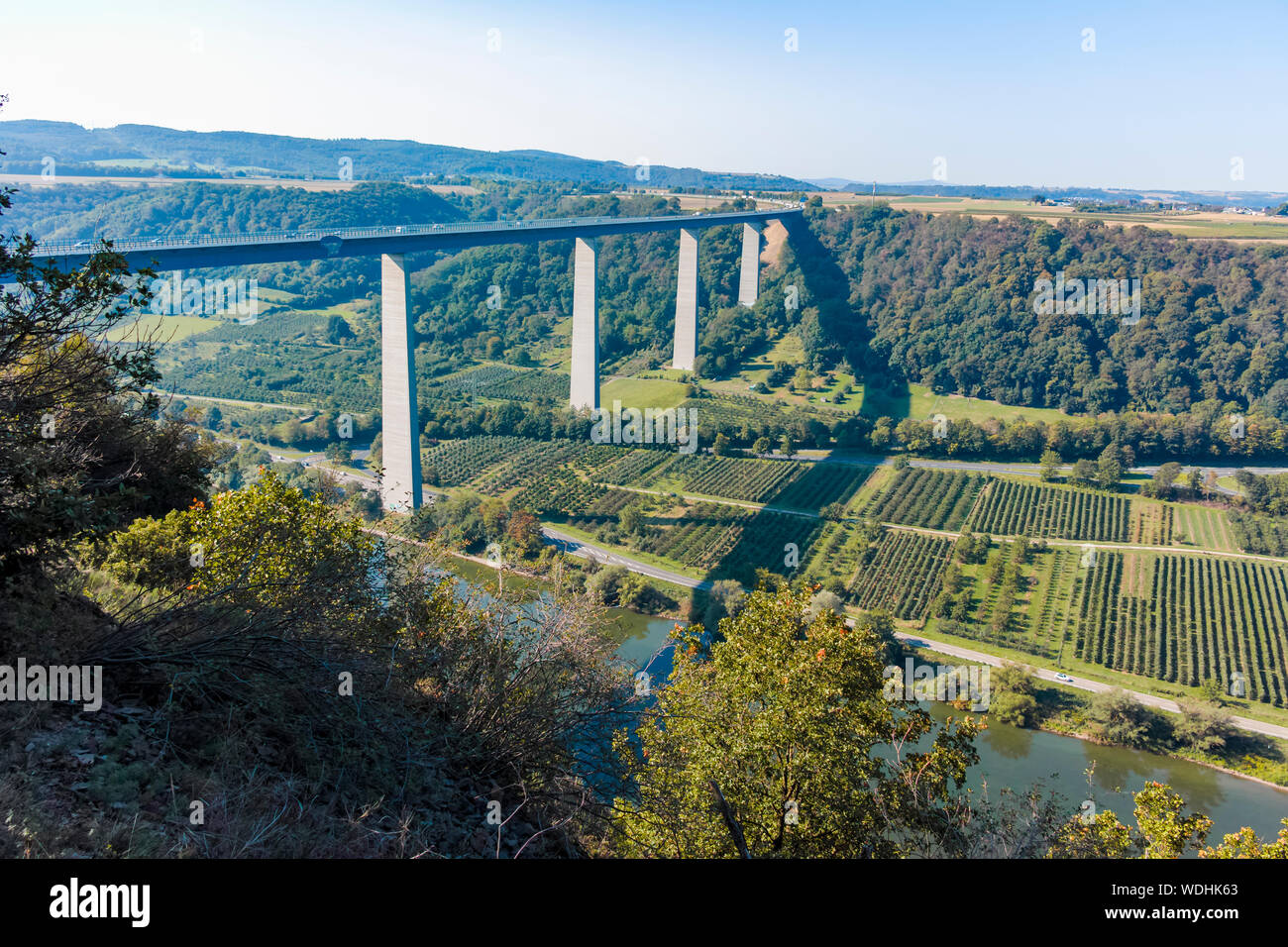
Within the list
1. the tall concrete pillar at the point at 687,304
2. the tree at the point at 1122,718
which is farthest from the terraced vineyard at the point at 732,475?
the tree at the point at 1122,718

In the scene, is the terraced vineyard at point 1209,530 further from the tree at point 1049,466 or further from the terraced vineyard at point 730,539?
the terraced vineyard at point 730,539

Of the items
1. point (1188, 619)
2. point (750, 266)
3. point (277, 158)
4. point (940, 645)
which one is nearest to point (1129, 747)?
point (940, 645)

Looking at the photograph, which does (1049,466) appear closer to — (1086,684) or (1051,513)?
(1051,513)

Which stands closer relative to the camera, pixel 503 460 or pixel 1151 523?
pixel 1151 523

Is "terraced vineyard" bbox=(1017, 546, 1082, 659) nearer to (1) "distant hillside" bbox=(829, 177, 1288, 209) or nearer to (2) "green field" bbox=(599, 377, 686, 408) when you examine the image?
(2) "green field" bbox=(599, 377, 686, 408)
